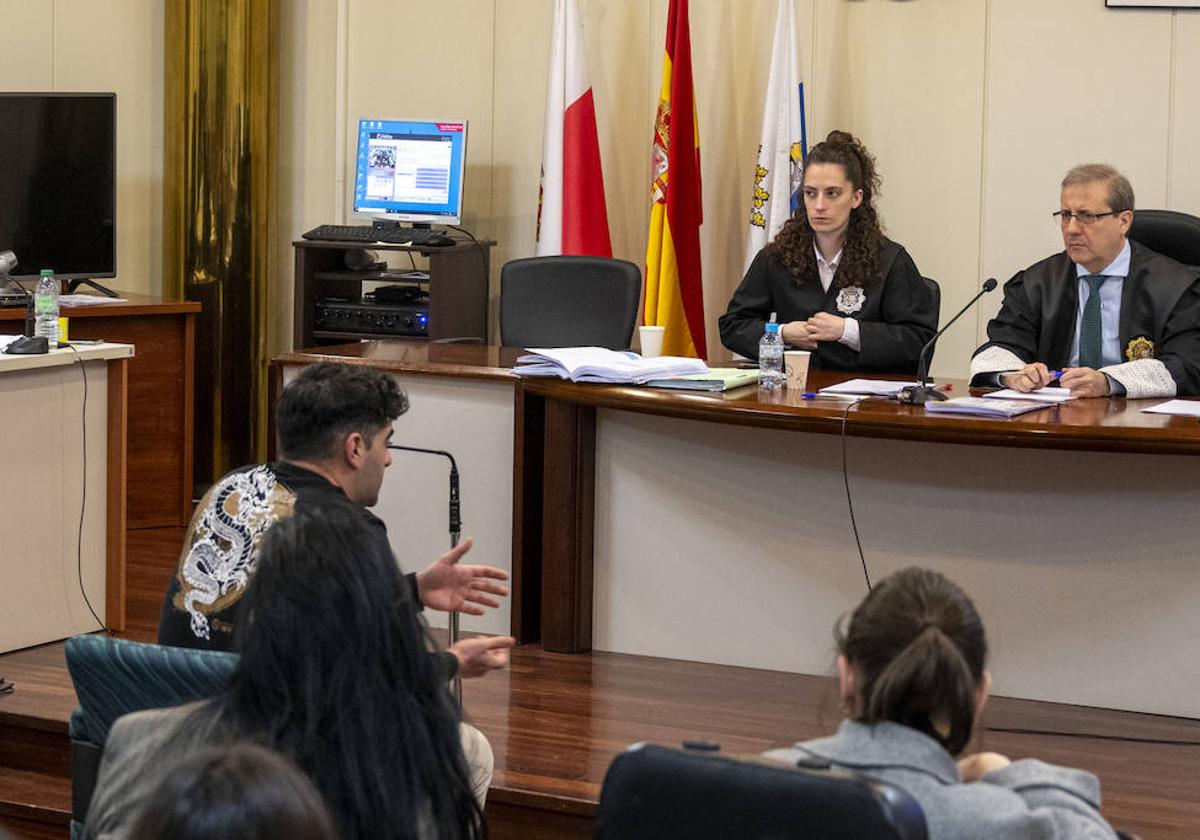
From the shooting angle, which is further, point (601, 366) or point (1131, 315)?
point (1131, 315)

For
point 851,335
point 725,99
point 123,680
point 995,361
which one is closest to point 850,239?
point 851,335

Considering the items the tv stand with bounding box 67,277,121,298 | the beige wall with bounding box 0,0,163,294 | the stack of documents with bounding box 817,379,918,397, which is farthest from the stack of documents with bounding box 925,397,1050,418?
the beige wall with bounding box 0,0,163,294

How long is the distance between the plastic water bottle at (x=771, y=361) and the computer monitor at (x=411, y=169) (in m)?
2.13

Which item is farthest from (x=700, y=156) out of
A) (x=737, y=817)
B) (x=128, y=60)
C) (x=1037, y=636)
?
(x=737, y=817)

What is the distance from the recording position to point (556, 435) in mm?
3939

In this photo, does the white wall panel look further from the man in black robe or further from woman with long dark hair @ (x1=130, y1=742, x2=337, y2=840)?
woman with long dark hair @ (x1=130, y1=742, x2=337, y2=840)

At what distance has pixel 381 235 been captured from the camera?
18.9 ft

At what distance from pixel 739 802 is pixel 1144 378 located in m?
2.55

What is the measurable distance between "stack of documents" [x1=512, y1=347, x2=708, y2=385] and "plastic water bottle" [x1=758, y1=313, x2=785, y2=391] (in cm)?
14

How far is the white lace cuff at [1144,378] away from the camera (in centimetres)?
373

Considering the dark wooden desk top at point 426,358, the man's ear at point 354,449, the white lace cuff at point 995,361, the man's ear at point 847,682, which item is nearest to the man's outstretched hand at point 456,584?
the man's ear at point 354,449

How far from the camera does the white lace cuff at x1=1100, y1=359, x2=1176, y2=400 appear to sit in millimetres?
3730

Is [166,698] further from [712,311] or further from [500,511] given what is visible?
[712,311]

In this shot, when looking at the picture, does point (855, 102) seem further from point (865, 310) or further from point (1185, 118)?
point (865, 310)
